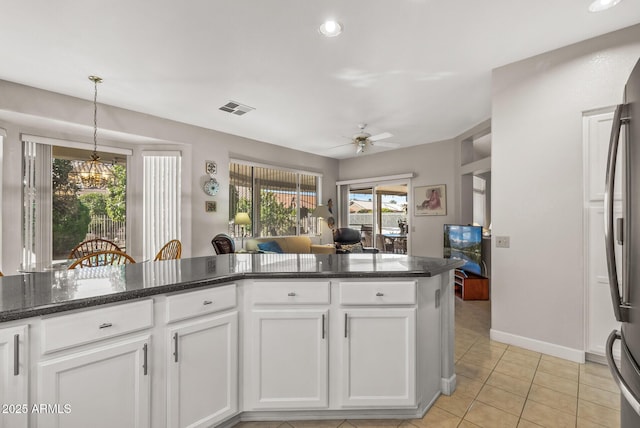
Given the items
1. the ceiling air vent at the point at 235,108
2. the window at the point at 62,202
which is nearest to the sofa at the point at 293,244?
the window at the point at 62,202

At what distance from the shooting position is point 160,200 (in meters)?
4.76

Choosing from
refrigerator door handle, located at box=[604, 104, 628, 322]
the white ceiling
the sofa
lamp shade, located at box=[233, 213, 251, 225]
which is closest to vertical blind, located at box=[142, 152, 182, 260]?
the white ceiling

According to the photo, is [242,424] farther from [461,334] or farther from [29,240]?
[29,240]

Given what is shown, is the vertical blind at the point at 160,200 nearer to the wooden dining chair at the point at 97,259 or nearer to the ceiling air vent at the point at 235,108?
the wooden dining chair at the point at 97,259

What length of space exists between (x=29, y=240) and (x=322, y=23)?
4.22 meters

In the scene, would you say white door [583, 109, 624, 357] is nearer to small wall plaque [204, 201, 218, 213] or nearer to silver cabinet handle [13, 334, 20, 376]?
silver cabinet handle [13, 334, 20, 376]

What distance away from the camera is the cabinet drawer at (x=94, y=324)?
3.78 feet

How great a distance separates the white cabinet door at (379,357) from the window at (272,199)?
4.37 m

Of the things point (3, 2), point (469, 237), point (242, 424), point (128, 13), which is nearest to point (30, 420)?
point (242, 424)

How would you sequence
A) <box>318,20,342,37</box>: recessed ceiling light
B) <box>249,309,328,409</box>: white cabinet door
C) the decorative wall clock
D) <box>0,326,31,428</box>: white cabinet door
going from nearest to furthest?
<box>0,326,31,428</box>: white cabinet door → <box>249,309,328,409</box>: white cabinet door → <box>318,20,342,37</box>: recessed ceiling light → the decorative wall clock

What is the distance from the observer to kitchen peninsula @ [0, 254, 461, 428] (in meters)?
1.26

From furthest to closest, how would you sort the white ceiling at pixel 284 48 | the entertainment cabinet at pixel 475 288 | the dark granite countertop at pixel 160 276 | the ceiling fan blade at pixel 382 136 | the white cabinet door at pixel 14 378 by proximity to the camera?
the entertainment cabinet at pixel 475 288
the ceiling fan blade at pixel 382 136
the white ceiling at pixel 284 48
the dark granite countertop at pixel 160 276
the white cabinet door at pixel 14 378

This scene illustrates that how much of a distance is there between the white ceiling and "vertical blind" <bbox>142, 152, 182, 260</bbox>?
0.82 m

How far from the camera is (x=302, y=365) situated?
5.73 feet
